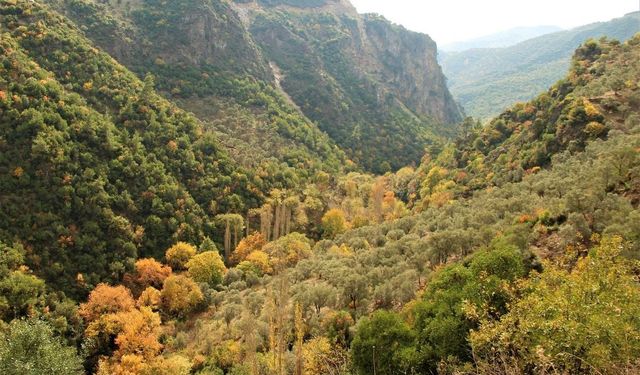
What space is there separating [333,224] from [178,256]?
110 ft

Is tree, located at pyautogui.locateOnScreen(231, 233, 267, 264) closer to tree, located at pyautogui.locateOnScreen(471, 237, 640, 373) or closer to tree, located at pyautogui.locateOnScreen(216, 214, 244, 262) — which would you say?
tree, located at pyautogui.locateOnScreen(216, 214, 244, 262)

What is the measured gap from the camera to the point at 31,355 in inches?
1671

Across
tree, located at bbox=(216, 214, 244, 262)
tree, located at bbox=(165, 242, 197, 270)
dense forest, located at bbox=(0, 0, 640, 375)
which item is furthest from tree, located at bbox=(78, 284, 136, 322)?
tree, located at bbox=(216, 214, 244, 262)

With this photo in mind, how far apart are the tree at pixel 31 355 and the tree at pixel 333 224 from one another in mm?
58333

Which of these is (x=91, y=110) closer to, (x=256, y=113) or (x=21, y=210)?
(x=21, y=210)

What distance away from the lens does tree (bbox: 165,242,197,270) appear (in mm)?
76688

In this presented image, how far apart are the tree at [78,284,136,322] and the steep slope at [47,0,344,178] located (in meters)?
49.2

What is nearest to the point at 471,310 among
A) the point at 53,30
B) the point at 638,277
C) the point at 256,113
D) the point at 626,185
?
the point at 638,277

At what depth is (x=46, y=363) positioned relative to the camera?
41.4 metres

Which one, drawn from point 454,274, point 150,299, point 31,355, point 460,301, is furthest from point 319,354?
point 150,299

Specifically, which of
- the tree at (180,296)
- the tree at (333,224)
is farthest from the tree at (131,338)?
the tree at (333,224)

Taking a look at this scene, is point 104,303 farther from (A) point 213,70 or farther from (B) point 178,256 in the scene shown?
(A) point 213,70

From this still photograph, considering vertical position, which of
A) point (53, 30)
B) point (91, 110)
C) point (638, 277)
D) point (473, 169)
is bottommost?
point (473, 169)

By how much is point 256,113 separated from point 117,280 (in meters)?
83.9
